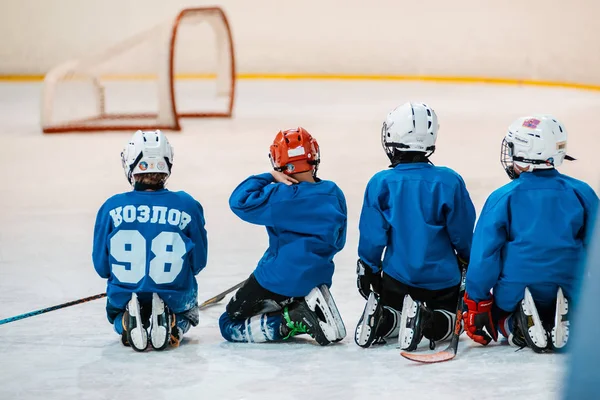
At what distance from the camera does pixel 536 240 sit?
109 inches

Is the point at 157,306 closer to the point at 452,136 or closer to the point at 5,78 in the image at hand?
the point at 452,136

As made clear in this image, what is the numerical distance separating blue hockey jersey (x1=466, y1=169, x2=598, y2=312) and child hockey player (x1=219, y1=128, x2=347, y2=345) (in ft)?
1.52

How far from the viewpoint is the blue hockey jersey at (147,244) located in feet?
9.40

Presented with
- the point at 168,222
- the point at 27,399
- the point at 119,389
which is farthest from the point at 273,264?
the point at 27,399

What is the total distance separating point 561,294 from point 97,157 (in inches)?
229

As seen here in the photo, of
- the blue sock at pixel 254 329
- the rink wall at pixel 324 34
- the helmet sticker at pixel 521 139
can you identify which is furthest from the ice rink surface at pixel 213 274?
the rink wall at pixel 324 34

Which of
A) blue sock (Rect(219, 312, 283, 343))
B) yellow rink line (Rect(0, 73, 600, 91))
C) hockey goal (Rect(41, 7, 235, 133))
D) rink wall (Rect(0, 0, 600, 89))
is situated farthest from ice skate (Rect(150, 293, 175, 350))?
rink wall (Rect(0, 0, 600, 89))

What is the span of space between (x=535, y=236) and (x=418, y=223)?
36 centimetres

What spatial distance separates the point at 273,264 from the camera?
9.66 ft

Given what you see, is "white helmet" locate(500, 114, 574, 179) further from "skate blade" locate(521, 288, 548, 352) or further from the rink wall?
the rink wall

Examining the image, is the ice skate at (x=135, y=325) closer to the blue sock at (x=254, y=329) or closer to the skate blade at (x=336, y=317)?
the blue sock at (x=254, y=329)

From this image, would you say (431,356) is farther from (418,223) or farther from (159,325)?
(159,325)

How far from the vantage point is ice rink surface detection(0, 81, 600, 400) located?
254cm

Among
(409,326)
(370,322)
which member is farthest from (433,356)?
(370,322)
